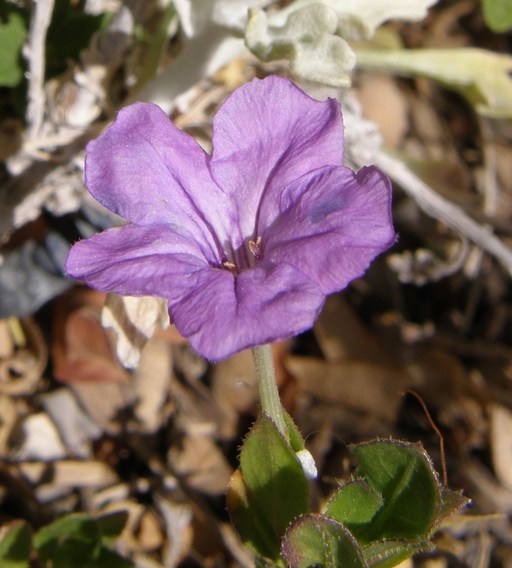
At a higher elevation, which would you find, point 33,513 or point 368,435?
point 33,513

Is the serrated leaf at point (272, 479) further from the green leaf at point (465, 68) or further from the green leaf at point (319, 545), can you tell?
Answer: the green leaf at point (465, 68)

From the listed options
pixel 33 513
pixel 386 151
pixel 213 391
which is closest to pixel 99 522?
pixel 33 513

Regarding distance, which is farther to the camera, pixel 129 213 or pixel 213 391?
pixel 213 391

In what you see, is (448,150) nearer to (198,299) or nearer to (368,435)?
(368,435)

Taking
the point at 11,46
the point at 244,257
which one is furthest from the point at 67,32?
the point at 244,257

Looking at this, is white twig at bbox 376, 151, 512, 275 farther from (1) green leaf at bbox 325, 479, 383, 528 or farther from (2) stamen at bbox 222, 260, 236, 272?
(1) green leaf at bbox 325, 479, 383, 528

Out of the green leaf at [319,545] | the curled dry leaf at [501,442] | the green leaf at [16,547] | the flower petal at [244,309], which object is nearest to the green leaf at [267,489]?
the green leaf at [319,545]

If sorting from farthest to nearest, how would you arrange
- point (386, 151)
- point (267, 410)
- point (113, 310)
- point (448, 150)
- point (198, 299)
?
point (448, 150), point (386, 151), point (113, 310), point (267, 410), point (198, 299)
